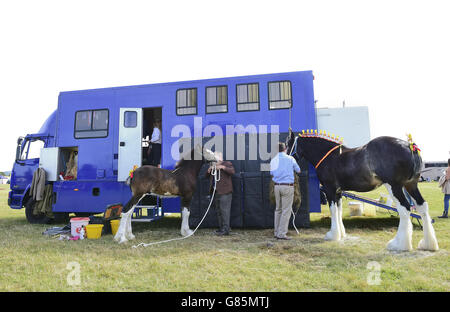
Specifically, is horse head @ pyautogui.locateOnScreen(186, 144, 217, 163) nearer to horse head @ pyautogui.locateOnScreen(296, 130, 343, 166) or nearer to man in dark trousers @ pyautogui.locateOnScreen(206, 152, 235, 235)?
man in dark trousers @ pyautogui.locateOnScreen(206, 152, 235, 235)

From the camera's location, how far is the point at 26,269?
409cm

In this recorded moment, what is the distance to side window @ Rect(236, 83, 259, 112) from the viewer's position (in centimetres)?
724

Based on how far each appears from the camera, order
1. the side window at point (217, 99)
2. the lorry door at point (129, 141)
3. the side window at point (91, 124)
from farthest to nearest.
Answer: the side window at point (91, 124), the lorry door at point (129, 141), the side window at point (217, 99)

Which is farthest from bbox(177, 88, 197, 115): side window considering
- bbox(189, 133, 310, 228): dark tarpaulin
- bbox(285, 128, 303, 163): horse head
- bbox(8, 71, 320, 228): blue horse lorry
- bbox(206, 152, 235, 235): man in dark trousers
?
bbox(285, 128, 303, 163): horse head

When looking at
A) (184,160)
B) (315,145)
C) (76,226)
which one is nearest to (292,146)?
(315,145)

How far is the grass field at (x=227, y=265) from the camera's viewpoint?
3.36m

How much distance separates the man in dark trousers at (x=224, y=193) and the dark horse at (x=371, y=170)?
68.1 inches

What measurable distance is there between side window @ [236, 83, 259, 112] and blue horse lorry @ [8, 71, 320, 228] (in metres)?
Answer: 0.03

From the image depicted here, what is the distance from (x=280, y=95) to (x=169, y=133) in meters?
3.26

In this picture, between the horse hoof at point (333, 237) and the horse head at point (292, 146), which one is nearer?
the horse hoof at point (333, 237)

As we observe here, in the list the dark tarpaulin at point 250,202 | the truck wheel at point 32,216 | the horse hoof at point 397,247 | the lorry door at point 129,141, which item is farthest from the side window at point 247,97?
the truck wheel at point 32,216

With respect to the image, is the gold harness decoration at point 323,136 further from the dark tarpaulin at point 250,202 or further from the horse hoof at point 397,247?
the horse hoof at point 397,247

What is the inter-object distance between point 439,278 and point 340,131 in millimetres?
4407
